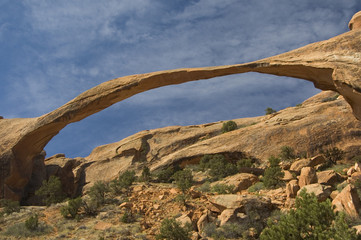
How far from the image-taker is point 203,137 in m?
25.6

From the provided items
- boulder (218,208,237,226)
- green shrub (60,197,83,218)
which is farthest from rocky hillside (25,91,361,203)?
boulder (218,208,237,226)

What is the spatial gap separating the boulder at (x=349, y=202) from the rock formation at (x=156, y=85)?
277 centimetres

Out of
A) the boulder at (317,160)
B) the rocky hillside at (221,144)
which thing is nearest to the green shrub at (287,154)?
the rocky hillside at (221,144)

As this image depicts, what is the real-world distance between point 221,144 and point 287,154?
5.50m

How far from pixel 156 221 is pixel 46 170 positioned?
14.6 metres

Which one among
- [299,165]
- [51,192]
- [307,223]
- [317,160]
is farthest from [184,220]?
[51,192]

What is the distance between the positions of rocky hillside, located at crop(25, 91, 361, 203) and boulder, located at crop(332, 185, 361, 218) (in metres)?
9.22

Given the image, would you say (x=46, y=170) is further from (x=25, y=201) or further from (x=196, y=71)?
(x=196, y=71)

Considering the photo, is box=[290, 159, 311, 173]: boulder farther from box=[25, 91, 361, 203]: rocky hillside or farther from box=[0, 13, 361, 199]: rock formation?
box=[0, 13, 361, 199]: rock formation

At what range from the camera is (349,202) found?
7449 mm

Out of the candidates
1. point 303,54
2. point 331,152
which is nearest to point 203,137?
point 331,152

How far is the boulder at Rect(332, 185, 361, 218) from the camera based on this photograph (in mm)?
7247

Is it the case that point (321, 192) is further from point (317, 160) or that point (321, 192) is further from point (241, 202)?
point (317, 160)

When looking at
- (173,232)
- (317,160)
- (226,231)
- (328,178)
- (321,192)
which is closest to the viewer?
(173,232)
